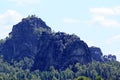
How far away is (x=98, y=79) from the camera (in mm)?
141375

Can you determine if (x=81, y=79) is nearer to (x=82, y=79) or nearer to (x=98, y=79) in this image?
(x=82, y=79)

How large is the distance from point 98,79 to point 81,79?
32.3 feet

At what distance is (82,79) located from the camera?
133000 mm

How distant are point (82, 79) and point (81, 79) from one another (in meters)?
0.26

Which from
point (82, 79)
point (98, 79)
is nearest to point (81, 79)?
point (82, 79)

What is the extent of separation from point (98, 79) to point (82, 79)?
31.9 feet

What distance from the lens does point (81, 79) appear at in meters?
133
